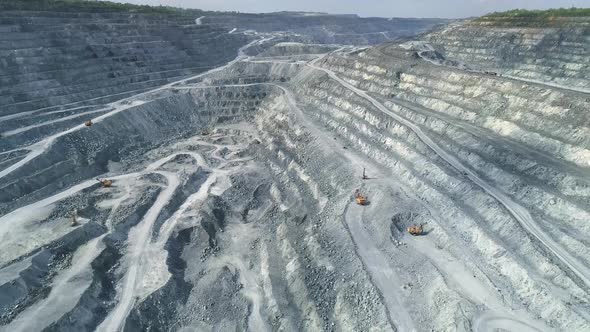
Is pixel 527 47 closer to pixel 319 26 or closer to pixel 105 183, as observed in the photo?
pixel 105 183

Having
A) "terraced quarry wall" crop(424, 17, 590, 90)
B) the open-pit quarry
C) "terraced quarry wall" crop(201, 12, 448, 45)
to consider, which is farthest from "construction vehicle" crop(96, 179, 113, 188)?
"terraced quarry wall" crop(201, 12, 448, 45)

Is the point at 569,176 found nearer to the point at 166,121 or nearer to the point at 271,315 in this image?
the point at 271,315

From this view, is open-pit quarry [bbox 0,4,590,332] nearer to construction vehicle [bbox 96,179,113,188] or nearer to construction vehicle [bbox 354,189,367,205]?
construction vehicle [bbox 96,179,113,188]

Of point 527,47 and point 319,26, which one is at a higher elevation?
point 527,47

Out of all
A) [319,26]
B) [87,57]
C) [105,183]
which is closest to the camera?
[105,183]

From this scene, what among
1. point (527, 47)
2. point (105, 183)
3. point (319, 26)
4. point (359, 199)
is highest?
point (527, 47)

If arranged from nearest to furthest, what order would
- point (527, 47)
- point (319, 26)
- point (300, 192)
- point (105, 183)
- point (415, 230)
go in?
point (415, 230) < point (300, 192) < point (105, 183) < point (527, 47) < point (319, 26)

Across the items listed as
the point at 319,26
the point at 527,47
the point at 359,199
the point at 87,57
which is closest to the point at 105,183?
the point at 359,199

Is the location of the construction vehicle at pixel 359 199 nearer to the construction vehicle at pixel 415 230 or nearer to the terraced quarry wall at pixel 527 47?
the construction vehicle at pixel 415 230
